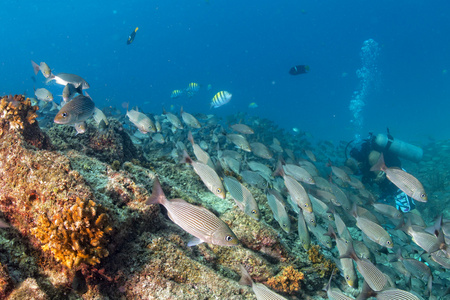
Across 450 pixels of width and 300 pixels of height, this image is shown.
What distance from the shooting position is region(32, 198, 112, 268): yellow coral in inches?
84.5

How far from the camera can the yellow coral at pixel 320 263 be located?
4102mm

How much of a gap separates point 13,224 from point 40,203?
1.94 feet

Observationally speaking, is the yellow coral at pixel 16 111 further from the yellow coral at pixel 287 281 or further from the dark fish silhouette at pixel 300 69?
the dark fish silhouette at pixel 300 69

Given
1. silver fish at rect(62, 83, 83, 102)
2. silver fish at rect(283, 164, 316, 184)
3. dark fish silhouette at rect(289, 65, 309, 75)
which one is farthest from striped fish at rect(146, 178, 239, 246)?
dark fish silhouette at rect(289, 65, 309, 75)

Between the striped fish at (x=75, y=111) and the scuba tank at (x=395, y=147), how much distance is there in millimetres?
14446

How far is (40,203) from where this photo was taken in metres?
2.48

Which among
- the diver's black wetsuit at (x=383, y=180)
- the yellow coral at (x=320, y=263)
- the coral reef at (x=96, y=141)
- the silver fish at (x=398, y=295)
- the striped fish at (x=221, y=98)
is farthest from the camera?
the diver's black wetsuit at (x=383, y=180)

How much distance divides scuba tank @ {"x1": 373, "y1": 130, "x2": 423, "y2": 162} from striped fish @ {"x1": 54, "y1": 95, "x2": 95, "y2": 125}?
47.4 feet

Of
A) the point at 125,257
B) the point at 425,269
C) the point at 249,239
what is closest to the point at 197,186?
the point at 249,239

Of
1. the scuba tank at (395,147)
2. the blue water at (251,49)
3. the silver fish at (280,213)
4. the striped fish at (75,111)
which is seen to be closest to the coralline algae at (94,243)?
the silver fish at (280,213)

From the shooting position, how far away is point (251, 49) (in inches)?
5266

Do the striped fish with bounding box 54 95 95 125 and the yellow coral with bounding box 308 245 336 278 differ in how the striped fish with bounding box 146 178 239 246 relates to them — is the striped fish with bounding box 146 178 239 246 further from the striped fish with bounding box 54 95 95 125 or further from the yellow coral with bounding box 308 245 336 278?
the striped fish with bounding box 54 95 95 125

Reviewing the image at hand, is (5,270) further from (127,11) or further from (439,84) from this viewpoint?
(127,11)

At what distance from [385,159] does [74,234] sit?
1539 centimetres
